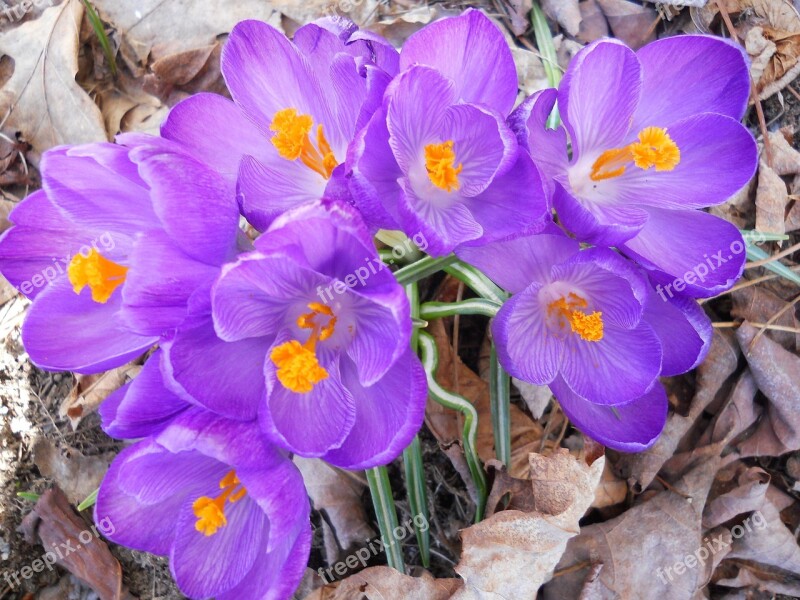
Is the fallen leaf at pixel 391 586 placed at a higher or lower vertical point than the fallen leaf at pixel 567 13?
lower

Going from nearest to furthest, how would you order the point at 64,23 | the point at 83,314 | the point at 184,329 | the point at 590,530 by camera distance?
the point at 184,329, the point at 83,314, the point at 590,530, the point at 64,23

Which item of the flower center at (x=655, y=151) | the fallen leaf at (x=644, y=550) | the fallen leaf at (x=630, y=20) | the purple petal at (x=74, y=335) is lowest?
the fallen leaf at (x=644, y=550)

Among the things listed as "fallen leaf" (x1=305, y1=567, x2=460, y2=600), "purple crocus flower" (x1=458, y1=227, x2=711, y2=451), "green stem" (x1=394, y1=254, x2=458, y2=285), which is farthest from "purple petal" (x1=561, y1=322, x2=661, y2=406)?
"fallen leaf" (x1=305, y1=567, x2=460, y2=600)

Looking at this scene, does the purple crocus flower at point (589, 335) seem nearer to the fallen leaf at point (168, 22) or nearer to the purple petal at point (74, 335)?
the purple petal at point (74, 335)

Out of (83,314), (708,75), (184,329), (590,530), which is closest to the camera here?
(184,329)

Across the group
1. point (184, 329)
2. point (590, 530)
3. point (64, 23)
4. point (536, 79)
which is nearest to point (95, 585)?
point (184, 329)

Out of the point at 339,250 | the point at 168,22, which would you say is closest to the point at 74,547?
the point at 339,250

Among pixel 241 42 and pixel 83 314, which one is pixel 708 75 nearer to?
pixel 241 42

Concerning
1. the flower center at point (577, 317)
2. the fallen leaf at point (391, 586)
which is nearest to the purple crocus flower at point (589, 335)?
the flower center at point (577, 317)
